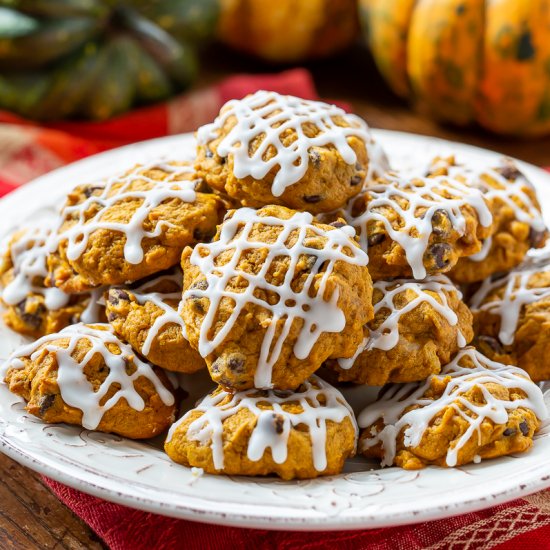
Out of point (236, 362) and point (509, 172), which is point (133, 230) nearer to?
point (236, 362)

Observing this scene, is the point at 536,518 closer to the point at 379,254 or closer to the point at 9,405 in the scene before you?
the point at 379,254

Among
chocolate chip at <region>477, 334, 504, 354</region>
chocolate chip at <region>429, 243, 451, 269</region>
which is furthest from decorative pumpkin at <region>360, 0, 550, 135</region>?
chocolate chip at <region>429, 243, 451, 269</region>

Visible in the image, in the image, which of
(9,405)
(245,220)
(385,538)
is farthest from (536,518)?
(9,405)

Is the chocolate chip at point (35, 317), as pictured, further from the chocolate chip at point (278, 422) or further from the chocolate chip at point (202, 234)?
the chocolate chip at point (278, 422)

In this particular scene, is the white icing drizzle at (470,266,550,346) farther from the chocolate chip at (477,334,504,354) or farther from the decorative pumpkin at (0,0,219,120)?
the decorative pumpkin at (0,0,219,120)

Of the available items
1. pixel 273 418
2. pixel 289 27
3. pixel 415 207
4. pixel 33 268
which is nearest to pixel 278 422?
pixel 273 418
